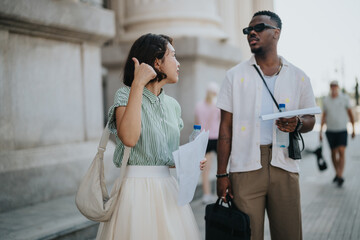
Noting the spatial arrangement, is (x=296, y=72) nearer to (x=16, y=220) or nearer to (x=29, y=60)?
(x=16, y=220)

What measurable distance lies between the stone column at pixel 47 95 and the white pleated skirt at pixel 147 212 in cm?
293

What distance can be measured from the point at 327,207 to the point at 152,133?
462 centimetres

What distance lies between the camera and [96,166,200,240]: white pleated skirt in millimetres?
2312

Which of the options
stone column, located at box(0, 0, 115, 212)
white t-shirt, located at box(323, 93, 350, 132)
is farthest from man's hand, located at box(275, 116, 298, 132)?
white t-shirt, located at box(323, 93, 350, 132)

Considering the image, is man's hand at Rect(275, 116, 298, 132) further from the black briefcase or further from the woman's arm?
the woman's arm

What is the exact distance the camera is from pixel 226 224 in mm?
2691

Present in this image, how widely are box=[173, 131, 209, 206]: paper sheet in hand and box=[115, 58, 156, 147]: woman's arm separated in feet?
0.86

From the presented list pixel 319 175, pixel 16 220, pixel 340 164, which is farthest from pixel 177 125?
pixel 319 175

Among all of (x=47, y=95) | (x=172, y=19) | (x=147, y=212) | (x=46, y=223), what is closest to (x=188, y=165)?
(x=147, y=212)

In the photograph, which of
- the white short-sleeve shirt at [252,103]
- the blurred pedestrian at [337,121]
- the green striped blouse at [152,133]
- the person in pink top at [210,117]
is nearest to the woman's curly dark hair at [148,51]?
the green striped blouse at [152,133]

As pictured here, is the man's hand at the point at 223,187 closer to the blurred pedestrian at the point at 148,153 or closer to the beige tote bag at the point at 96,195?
the blurred pedestrian at the point at 148,153

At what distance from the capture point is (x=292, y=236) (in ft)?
9.47

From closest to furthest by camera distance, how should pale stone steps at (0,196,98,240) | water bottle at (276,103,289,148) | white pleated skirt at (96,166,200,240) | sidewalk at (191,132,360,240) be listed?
1. white pleated skirt at (96,166,200,240)
2. water bottle at (276,103,289,148)
3. pale stone steps at (0,196,98,240)
4. sidewalk at (191,132,360,240)

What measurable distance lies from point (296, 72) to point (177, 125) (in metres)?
1.03
